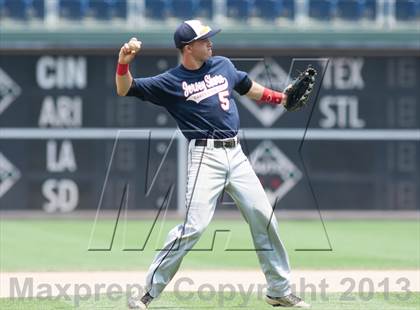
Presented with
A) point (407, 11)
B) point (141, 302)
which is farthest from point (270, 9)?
point (141, 302)

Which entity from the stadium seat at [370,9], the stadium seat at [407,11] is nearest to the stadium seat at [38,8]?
the stadium seat at [370,9]

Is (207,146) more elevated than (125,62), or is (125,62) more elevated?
(125,62)

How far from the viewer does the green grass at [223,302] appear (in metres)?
7.16

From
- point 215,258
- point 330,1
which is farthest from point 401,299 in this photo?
point 330,1

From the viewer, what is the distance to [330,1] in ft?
65.0

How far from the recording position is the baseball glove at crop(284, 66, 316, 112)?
7445 millimetres

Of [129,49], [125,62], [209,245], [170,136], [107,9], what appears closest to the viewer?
[129,49]

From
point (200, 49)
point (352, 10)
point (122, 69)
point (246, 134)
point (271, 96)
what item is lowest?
point (246, 134)

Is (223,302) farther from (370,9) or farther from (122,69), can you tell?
(370,9)

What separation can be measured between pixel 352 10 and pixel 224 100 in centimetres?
1313

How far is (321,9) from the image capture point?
780 inches

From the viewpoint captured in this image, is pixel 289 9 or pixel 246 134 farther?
pixel 289 9

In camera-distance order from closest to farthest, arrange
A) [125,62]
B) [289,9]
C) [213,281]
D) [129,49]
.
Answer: [129,49]
[125,62]
[213,281]
[289,9]

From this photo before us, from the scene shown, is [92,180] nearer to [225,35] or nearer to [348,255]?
[225,35]
